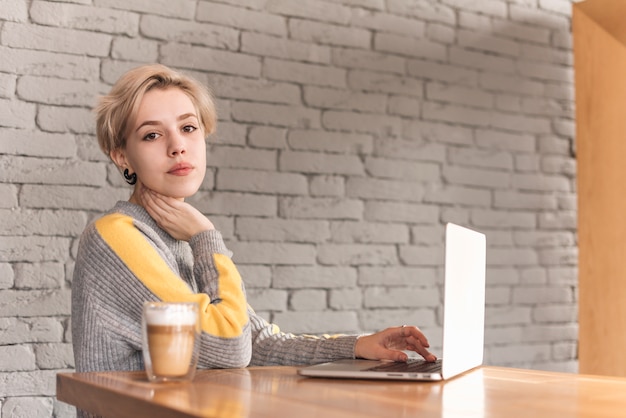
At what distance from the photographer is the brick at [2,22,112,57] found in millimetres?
2200

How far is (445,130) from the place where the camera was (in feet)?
9.53

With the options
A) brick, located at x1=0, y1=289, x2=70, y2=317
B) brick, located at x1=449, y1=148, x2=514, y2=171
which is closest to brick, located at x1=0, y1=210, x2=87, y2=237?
brick, located at x1=0, y1=289, x2=70, y2=317

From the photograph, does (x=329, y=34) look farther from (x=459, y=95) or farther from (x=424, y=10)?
(x=459, y=95)

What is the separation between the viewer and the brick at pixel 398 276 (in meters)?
2.72

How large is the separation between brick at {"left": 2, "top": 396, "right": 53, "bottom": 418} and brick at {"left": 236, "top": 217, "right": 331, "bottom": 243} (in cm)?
73

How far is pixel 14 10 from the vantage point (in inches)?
86.8

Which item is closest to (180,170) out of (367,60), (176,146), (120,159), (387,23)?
(176,146)

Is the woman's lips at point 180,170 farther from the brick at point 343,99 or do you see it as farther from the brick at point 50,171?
the brick at point 343,99

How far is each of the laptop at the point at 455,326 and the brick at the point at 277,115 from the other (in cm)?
126

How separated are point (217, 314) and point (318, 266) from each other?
1.24m

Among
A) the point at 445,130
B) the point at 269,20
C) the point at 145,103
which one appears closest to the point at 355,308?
the point at 445,130

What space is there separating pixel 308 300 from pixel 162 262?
1.22 meters

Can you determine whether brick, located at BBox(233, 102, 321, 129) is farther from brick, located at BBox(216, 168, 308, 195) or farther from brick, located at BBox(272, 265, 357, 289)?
brick, located at BBox(272, 265, 357, 289)

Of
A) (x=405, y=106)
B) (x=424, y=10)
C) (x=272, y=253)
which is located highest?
(x=424, y=10)
